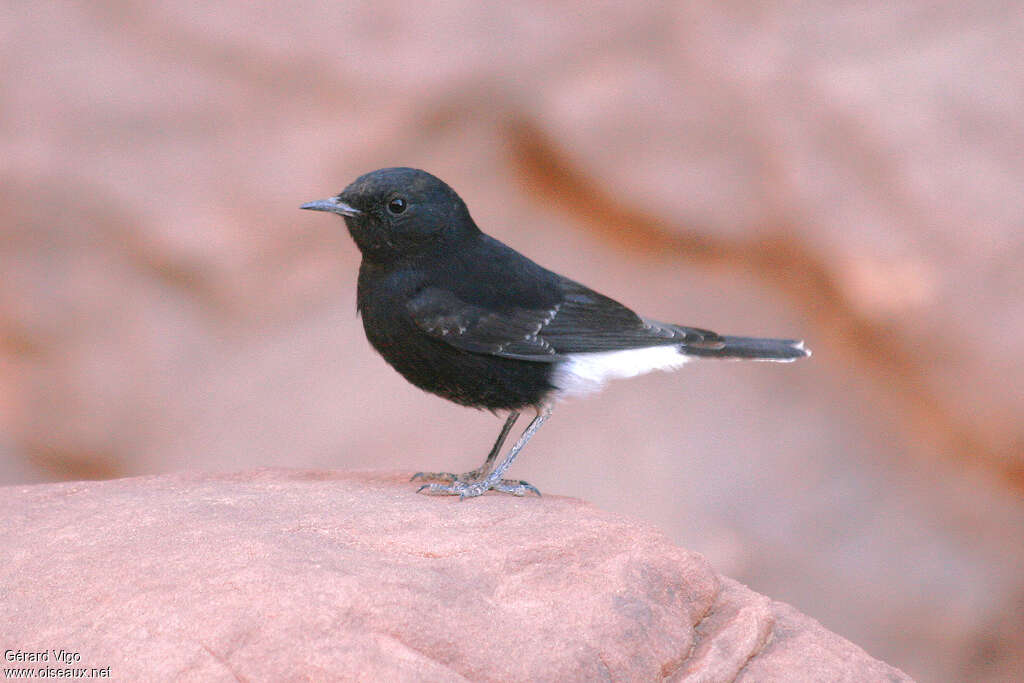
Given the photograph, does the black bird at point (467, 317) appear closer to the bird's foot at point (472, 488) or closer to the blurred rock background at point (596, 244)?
the bird's foot at point (472, 488)

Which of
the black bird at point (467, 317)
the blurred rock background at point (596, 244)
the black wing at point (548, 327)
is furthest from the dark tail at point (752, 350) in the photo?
the blurred rock background at point (596, 244)

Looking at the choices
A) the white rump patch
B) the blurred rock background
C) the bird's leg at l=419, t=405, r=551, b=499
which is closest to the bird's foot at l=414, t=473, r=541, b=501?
the bird's leg at l=419, t=405, r=551, b=499

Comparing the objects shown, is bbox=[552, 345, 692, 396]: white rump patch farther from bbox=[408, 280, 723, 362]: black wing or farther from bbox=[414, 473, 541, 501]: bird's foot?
bbox=[414, 473, 541, 501]: bird's foot

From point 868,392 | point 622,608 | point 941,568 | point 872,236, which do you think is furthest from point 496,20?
point 622,608

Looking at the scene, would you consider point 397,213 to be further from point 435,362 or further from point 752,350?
point 752,350

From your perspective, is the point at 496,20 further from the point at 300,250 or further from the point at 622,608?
the point at 622,608

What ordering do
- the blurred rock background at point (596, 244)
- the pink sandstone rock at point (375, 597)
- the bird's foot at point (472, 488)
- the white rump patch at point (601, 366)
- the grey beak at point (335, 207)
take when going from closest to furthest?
the pink sandstone rock at point (375, 597), the bird's foot at point (472, 488), the grey beak at point (335, 207), the white rump patch at point (601, 366), the blurred rock background at point (596, 244)
